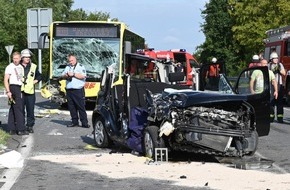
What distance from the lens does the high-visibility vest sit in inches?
A: 518

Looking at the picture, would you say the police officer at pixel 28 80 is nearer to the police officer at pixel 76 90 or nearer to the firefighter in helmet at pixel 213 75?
the police officer at pixel 76 90

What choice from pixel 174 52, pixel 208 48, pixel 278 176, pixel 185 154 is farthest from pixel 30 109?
pixel 208 48

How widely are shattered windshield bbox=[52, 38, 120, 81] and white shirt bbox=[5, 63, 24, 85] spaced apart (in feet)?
23.2

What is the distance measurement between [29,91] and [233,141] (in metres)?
5.52

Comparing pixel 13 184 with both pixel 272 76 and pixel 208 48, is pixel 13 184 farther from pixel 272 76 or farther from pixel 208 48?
pixel 208 48

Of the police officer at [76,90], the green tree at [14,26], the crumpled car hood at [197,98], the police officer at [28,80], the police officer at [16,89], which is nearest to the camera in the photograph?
the crumpled car hood at [197,98]

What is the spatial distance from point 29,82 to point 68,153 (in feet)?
10.4

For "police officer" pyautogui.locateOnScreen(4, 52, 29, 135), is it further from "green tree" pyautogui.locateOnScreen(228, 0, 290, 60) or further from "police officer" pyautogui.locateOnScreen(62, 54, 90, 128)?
"green tree" pyautogui.locateOnScreen(228, 0, 290, 60)

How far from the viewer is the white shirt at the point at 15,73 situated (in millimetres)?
12914

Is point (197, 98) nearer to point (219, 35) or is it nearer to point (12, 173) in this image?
point (12, 173)

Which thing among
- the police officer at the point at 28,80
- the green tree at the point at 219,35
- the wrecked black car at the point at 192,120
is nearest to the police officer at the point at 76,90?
the police officer at the point at 28,80

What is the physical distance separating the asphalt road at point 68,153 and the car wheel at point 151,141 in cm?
55

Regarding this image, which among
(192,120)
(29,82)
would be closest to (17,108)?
(29,82)

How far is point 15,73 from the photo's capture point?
1295 centimetres
